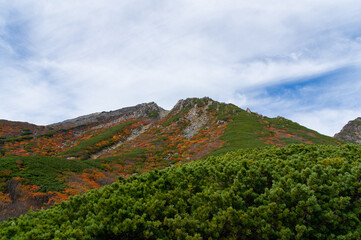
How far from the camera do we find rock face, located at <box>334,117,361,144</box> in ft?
297

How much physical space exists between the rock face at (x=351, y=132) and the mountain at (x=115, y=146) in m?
46.9

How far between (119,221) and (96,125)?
99484mm

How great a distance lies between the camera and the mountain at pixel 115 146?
21.8 meters

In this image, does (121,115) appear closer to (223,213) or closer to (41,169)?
(41,169)

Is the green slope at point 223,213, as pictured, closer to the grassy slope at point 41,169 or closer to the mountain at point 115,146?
the mountain at point 115,146

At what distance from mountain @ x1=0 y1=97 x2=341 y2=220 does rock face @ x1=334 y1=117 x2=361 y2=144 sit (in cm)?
4691

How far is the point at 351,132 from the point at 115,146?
11139cm

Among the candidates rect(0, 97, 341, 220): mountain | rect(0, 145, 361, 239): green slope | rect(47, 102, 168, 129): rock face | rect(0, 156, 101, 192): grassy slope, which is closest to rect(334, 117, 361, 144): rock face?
rect(0, 97, 341, 220): mountain

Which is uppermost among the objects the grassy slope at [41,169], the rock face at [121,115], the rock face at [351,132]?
the rock face at [121,115]

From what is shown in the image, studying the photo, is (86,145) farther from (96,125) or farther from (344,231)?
(344,231)

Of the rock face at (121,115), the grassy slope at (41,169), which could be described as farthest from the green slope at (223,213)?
the rock face at (121,115)

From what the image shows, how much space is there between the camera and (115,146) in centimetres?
6400

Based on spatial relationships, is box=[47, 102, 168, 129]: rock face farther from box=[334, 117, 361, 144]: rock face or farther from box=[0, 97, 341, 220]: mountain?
box=[334, 117, 361, 144]: rock face

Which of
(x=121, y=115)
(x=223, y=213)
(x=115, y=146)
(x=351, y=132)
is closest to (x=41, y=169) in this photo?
(x=223, y=213)
